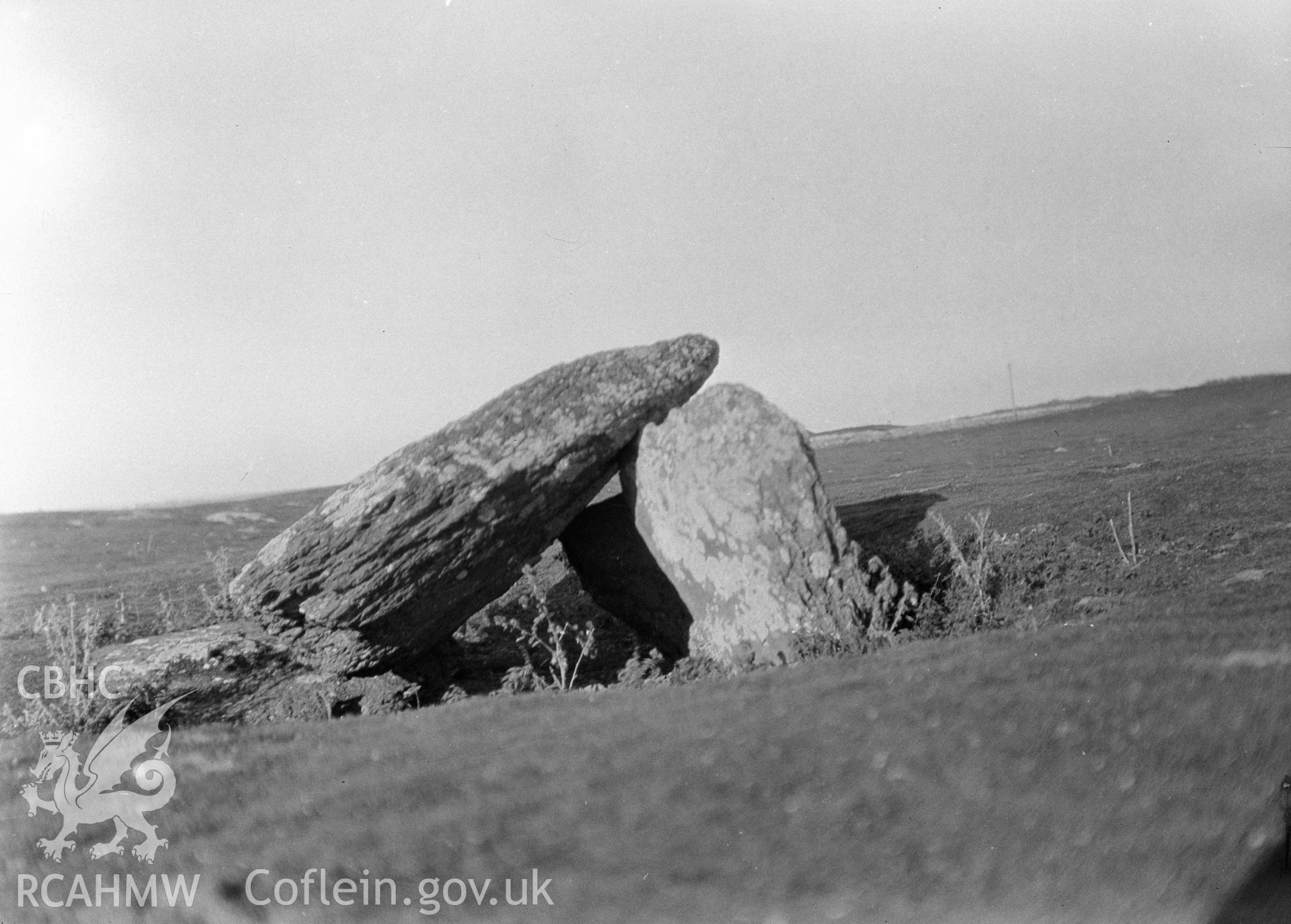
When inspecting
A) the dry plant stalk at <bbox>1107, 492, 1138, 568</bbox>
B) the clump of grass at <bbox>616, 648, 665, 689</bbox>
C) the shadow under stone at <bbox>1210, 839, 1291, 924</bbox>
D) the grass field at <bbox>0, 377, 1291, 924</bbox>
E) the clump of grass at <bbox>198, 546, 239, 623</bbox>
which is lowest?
the shadow under stone at <bbox>1210, 839, 1291, 924</bbox>

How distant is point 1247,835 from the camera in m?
5.60

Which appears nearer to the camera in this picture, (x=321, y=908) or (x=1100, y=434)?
(x=321, y=908)

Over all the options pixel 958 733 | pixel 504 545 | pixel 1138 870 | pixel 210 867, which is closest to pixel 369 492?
pixel 504 545

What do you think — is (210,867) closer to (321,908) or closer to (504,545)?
(321,908)

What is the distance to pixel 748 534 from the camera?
9.52 meters

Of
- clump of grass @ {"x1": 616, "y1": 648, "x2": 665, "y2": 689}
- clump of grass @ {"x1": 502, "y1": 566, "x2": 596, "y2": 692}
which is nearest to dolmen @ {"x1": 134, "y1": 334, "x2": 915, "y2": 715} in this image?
clump of grass @ {"x1": 616, "y1": 648, "x2": 665, "y2": 689}

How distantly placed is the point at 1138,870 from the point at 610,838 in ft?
9.11

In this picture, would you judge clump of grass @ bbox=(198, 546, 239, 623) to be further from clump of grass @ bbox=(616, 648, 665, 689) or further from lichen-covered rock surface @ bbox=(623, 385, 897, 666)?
lichen-covered rock surface @ bbox=(623, 385, 897, 666)

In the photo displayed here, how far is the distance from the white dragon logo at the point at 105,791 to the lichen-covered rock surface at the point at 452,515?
10.1 ft

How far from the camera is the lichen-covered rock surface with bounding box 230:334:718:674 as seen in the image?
9586 mm

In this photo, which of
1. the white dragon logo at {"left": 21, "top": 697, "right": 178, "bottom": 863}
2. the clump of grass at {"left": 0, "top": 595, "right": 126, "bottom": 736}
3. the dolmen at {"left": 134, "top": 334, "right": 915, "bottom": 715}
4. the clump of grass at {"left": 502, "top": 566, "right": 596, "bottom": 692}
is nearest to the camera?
the white dragon logo at {"left": 21, "top": 697, "right": 178, "bottom": 863}

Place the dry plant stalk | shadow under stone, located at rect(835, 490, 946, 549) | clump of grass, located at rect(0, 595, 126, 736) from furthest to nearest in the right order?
1. shadow under stone, located at rect(835, 490, 946, 549)
2. the dry plant stalk
3. clump of grass, located at rect(0, 595, 126, 736)

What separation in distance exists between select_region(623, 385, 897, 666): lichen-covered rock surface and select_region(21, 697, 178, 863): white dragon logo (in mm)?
5052

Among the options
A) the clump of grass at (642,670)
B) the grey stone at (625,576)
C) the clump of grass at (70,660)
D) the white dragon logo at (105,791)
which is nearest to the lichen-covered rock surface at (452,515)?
the grey stone at (625,576)
